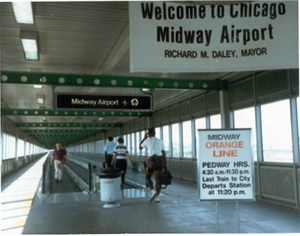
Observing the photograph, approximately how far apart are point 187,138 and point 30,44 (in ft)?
31.0

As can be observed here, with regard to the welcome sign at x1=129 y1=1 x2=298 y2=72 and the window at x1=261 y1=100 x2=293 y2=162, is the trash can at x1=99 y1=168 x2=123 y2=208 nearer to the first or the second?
the window at x1=261 y1=100 x2=293 y2=162

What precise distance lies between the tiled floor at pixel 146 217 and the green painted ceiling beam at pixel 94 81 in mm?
3107

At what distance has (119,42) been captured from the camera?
315 inches

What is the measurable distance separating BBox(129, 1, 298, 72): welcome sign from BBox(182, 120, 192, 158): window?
1147 cm

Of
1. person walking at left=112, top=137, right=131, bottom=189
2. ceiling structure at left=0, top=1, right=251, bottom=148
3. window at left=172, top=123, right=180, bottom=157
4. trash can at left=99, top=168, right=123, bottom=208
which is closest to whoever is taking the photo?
ceiling structure at left=0, top=1, right=251, bottom=148

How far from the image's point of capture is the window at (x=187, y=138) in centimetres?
1542

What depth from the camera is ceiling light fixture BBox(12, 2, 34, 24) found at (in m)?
5.53

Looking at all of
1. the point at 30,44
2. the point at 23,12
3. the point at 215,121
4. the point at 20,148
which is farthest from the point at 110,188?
the point at 20,148

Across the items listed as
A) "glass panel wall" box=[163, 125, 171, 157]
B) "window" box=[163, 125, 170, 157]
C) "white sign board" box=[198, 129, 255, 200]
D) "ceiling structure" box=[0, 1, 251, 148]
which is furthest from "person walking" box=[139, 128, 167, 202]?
"window" box=[163, 125, 170, 157]

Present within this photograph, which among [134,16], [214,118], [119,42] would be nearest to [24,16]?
[119,42]

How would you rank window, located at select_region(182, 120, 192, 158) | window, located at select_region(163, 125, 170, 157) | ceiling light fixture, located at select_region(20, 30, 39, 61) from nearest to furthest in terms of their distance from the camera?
ceiling light fixture, located at select_region(20, 30, 39, 61) < window, located at select_region(182, 120, 192, 158) < window, located at select_region(163, 125, 170, 157)

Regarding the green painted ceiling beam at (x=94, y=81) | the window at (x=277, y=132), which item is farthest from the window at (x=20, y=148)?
the window at (x=277, y=132)

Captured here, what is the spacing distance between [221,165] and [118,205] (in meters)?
4.04

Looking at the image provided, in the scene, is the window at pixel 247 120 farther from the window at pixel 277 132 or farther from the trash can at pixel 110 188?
the trash can at pixel 110 188
